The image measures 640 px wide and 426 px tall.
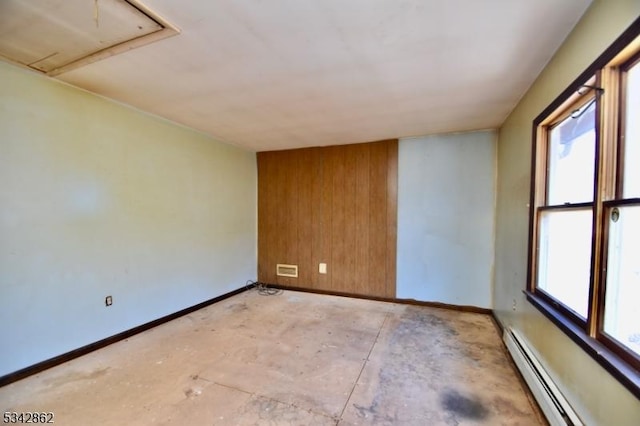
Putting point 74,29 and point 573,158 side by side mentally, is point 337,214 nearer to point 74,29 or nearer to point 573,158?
point 573,158

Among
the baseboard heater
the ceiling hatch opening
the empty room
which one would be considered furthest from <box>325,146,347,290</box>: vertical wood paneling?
the ceiling hatch opening

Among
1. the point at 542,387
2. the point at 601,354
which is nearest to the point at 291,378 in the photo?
the point at 542,387

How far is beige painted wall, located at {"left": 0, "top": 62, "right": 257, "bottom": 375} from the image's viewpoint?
198 centimetres

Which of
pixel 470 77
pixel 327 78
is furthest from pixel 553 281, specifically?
pixel 327 78

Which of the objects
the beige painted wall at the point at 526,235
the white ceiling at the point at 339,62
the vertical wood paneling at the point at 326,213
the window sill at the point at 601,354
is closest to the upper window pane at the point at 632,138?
the beige painted wall at the point at 526,235

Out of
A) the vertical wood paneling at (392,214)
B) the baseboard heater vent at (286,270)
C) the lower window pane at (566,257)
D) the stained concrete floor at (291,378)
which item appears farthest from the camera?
the baseboard heater vent at (286,270)

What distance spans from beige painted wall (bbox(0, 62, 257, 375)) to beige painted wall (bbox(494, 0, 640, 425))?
3.53m

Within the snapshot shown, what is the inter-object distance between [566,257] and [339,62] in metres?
1.95

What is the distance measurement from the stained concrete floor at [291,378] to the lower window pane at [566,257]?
2.63 ft

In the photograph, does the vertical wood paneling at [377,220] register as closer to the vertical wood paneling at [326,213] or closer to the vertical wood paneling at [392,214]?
the vertical wood paneling at [392,214]

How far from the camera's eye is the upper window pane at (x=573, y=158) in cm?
145

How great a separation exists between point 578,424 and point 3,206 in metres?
3.74

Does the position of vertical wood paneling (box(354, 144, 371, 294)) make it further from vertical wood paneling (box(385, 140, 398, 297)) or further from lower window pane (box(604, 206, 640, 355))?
lower window pane (box(604, 206, 640, 355))

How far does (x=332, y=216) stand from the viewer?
13.7 ft
